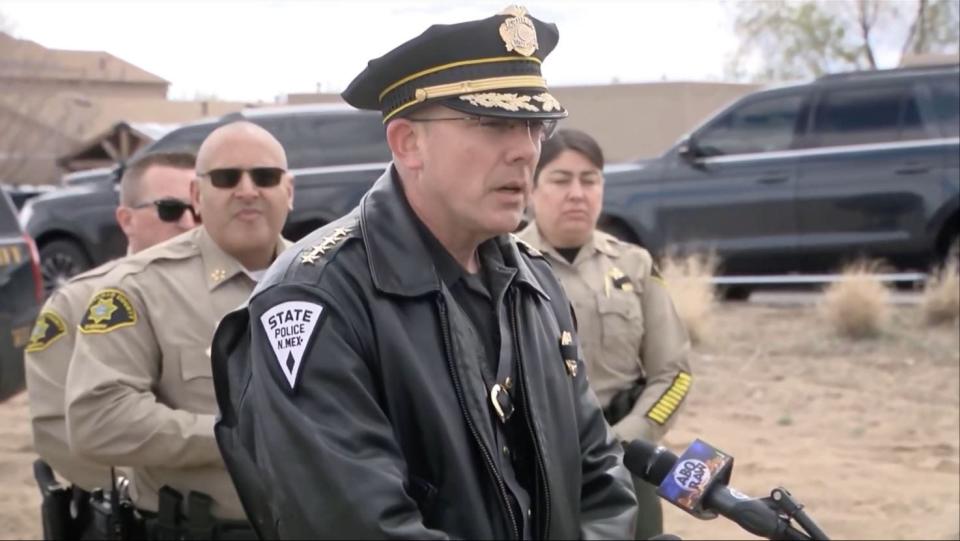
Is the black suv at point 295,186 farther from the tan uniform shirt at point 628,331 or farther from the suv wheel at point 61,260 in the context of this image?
the tan uniform shirt at point 628,331

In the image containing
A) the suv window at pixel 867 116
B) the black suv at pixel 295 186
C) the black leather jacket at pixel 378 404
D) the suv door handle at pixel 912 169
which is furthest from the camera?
the black suv at pixel 295 186

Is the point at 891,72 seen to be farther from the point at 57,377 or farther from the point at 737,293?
the point at 57,377

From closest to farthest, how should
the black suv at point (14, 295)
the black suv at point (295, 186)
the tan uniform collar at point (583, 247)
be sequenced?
1. the tan uniform collar at point (583, 247)
2. the black suv at point (14, 295)
3. the black suv at point (295, 186)

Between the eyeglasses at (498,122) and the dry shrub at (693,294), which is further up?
the eyeglasses at (498,122)

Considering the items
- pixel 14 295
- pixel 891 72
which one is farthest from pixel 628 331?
pixel 891 72

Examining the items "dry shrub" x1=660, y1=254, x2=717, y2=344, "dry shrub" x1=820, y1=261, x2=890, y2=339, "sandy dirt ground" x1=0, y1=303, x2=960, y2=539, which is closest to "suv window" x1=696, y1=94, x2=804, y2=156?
"dry shrub" x1=660, y1=254, x2=717, y2=344

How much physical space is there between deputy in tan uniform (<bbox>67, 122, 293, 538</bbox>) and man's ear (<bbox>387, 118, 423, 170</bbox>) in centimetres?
137

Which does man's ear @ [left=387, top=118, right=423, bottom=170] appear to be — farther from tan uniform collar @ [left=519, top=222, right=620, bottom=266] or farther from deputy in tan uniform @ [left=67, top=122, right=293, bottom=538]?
tan uniform collar @ [left=519, top=222, right=620, bottom=266]

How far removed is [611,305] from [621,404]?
11.9 inches

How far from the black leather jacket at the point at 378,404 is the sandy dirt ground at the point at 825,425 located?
410 cm

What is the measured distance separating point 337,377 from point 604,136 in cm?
2496

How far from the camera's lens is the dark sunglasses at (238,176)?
12.0ft

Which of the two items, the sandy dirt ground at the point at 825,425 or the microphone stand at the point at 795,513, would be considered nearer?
the microphone stand at the point at 795,513

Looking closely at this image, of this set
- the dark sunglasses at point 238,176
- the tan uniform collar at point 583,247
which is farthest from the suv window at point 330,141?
the dark sunglasses at point 238,176
